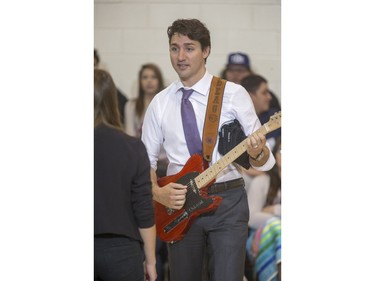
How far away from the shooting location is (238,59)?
3090 millimetres

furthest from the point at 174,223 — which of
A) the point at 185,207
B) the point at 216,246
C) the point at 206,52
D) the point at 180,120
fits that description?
the point at 206,52

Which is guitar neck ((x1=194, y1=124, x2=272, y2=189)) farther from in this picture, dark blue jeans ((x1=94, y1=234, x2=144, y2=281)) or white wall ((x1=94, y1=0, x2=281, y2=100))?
dark blue jeans ((x1=94, y1=234, x2=144, y2=281))

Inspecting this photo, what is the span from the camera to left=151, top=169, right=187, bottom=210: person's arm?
3.04m

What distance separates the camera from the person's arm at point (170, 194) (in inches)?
120

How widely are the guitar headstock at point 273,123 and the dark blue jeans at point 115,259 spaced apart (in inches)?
29.6

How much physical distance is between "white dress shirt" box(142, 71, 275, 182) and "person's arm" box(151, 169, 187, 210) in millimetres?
64

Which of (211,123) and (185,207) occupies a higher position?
(211,123)

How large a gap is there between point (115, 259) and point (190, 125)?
0.65m

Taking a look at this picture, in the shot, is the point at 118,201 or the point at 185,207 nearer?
the point at 118,201

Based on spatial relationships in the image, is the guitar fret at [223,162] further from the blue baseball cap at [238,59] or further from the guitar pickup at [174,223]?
the blue baseball cap at [238,59]

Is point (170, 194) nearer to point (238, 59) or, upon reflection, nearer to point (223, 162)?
point (223, 162)
